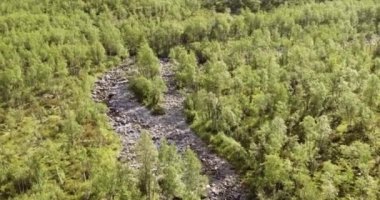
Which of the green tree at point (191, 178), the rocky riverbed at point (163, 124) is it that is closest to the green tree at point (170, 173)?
the green tree at point (191, 178)

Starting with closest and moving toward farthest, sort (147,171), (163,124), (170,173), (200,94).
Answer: (170,173) < (147,171) < (200,94) < (163,124)

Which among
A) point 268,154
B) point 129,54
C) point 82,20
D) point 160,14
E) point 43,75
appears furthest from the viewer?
point 160,14

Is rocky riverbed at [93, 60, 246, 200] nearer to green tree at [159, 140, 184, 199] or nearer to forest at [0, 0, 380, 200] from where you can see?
forest at [0, 0, 380, 200]

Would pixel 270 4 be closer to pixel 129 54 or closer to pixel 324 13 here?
pixel 324 13

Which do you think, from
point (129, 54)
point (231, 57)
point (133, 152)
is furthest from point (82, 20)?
point (133, 152)

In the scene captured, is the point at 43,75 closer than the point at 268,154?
No

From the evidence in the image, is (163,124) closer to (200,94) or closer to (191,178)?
(200,94)

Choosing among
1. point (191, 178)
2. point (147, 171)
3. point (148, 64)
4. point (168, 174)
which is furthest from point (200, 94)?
point (191, 178)

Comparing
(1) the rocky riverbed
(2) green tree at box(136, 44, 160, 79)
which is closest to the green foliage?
(1) the rocky riverbed
